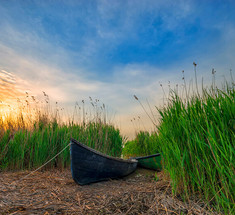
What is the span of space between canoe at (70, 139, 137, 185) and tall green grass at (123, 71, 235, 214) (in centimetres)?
220

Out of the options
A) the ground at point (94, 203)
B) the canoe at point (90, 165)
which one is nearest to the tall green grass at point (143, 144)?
the canoe at point (90, 165)

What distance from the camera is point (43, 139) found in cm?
791

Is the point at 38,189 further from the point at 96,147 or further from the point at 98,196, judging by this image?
the point at 96,147

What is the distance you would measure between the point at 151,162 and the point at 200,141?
4513 millimetres

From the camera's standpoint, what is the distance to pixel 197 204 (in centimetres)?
310

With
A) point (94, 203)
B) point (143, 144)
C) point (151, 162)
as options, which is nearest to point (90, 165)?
point (94, 203)

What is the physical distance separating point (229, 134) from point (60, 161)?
6533 mm

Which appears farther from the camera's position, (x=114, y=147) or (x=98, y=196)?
(x=114, y=147)

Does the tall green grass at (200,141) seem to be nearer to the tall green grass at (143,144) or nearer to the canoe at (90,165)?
the canoe at (90,165)

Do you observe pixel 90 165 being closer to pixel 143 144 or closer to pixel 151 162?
pixel 151 162

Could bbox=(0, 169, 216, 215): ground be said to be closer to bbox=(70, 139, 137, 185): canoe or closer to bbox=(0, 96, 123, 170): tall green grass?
bbox=(70, 139, 137, 185): canoe

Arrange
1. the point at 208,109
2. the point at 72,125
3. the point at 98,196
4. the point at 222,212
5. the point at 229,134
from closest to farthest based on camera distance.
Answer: the point at 222,212 → the point at 229,134 → the point at 208,109 → the point at 98,196 → the point at 72,125

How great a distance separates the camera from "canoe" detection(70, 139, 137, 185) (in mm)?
4934

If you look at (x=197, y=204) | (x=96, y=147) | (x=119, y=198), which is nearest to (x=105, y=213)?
(x=119, y=198)
